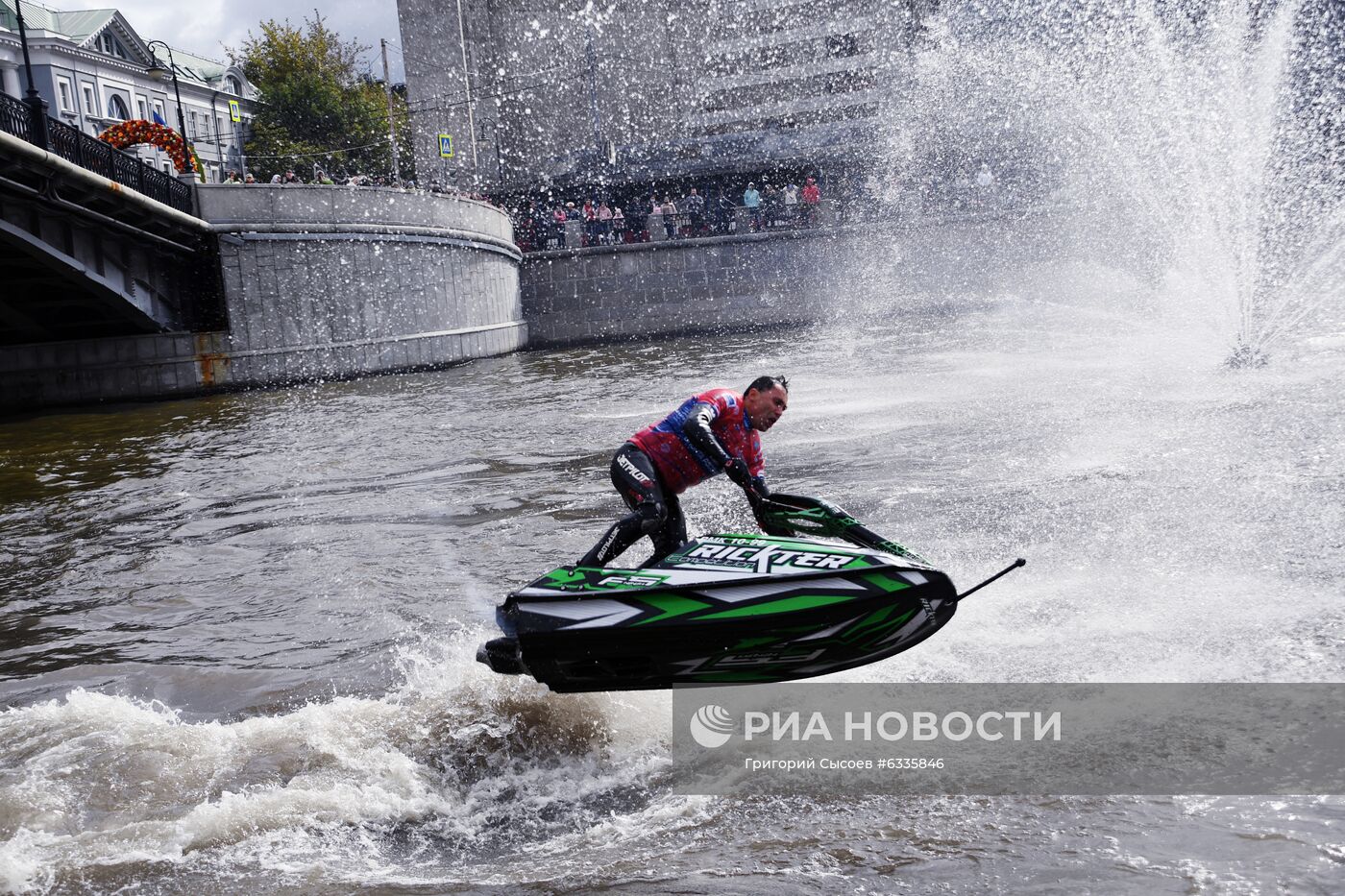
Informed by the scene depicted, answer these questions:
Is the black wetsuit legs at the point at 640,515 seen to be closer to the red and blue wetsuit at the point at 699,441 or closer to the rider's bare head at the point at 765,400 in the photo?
the red and blue wetsuit at the point at 699,441

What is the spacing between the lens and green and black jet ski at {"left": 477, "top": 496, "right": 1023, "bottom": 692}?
232 inches

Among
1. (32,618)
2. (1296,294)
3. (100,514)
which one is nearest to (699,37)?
(1296,294)

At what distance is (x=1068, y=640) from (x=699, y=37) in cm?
5210

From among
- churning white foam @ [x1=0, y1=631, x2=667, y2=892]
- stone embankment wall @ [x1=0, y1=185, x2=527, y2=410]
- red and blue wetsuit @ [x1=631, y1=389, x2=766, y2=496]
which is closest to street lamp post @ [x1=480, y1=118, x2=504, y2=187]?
stone embankment wall @ [x1=0, y1=185, x2=527, y2=410]

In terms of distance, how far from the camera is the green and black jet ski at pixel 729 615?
232 inches

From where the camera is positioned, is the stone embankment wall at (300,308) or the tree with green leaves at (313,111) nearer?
the stone embankment wall at (300,308)

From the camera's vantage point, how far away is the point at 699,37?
55156 millimetres

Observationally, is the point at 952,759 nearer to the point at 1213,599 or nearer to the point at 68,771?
the point at 1213,599

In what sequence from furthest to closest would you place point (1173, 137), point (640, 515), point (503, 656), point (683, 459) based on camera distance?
point (1173, 137), point (683, 459), point (640, 515), point (503, 656)

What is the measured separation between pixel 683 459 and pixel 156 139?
77.3 feet

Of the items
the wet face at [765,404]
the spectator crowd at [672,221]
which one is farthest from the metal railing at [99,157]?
the wet face at [765,404]

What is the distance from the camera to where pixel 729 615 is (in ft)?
19.5

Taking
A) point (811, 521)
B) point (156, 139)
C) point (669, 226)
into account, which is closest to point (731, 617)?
point (811, 521)

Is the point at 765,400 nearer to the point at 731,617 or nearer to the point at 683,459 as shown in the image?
the point at 683,459
